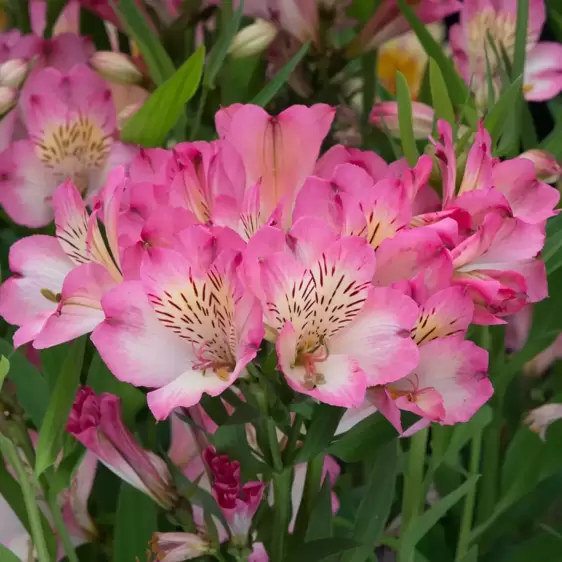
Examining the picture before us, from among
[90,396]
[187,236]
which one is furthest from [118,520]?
[187,236]

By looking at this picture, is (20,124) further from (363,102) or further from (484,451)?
(484,451)

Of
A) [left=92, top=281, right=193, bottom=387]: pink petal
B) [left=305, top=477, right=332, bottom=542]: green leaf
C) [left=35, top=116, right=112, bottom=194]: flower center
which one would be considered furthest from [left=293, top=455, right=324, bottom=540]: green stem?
[left=35, top=116, right=112, bottom=194]: flower center

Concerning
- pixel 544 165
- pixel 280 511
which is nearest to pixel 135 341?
pixel 280 511

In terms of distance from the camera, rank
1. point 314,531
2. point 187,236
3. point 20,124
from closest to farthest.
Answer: point 187,236 → point 314,531 → point 20,124

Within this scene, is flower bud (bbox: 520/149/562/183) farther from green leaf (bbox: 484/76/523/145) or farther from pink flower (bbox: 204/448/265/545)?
pink flower (bbox: 204/448/265/545)

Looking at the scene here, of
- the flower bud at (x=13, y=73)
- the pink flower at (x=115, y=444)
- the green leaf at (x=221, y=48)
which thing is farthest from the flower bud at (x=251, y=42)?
the pink flower at (x=115, y=444)

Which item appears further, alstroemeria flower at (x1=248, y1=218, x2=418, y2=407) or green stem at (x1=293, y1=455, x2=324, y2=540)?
green stem at (x1=293, y1=455, x2=324, y2=540)
